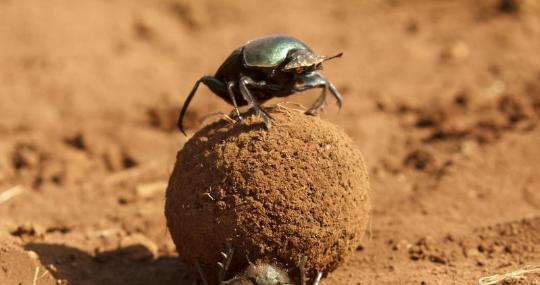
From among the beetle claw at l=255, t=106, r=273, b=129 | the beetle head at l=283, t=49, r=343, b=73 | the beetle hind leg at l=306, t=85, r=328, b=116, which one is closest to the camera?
the beetle claw at l=255, t=106, r=273, b=129

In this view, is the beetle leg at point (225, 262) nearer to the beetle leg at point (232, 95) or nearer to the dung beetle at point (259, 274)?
the dung beetle at point (259, 274)

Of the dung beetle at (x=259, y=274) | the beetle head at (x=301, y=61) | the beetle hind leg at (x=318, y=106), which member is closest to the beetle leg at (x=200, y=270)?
the dung beetle at (x=259, y=274)

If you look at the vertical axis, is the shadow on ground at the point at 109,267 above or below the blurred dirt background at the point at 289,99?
above

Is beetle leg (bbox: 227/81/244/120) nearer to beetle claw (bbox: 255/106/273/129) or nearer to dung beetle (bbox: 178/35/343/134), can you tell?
dung beetle (bbox: 178/35/343/134)

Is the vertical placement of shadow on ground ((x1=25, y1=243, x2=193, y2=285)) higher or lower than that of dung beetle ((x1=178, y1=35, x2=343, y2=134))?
lower

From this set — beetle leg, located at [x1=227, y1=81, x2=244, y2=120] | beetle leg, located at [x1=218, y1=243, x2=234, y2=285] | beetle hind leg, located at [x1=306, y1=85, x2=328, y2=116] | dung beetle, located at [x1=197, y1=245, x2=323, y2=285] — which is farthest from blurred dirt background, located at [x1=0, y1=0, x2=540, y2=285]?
beetle leg, located at [x1=227, y1=81, x2=244, y2=120]

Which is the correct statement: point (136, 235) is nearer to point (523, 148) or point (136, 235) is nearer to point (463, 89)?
point (523, 148)

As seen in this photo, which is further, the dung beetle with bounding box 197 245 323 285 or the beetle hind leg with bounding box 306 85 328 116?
the beetle hind leg with bounding box 306 85 328 116

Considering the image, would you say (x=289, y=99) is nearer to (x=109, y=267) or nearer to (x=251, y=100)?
(x=109, y=267)

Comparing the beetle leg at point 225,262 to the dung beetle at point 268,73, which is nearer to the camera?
the beetle leg at point 225,262
